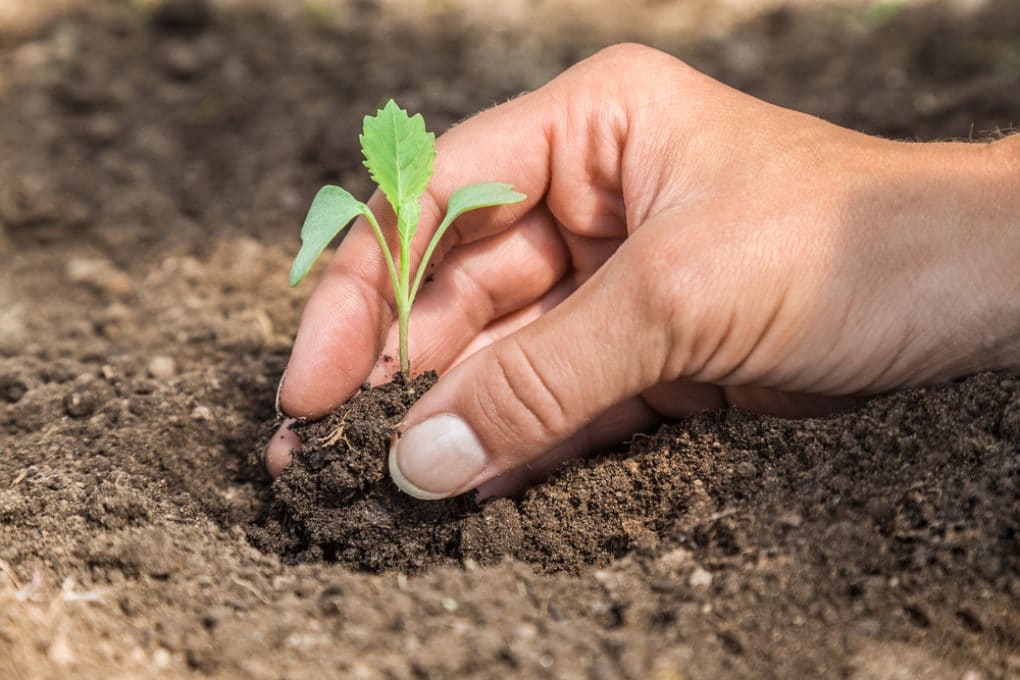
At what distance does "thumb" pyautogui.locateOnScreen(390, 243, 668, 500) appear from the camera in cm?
166

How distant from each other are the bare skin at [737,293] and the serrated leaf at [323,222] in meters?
0.33

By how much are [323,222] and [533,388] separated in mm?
546

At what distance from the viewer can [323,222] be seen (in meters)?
1.79

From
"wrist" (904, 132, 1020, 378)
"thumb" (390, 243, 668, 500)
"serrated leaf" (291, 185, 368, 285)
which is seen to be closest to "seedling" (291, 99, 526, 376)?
"serrated leaf" (291, 185, 368, 285)

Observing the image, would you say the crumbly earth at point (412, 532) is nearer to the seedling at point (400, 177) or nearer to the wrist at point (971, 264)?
the wrist at point (971, 264)

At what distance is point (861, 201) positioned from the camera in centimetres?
174

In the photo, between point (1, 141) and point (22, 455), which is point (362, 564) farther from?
point (1, 141)

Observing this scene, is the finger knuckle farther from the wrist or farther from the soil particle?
the wrist

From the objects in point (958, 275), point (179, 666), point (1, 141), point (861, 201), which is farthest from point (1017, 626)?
point (1, 141)

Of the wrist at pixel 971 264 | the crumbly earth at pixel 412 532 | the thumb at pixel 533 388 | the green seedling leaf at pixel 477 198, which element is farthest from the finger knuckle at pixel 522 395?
the wrist at pixel 971 264

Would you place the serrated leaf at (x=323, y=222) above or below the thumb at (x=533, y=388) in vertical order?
above

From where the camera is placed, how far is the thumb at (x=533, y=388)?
1664 mm

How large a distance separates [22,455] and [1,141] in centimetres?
212

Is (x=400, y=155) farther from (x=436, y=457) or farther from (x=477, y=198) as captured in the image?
(x=436, y=457)
